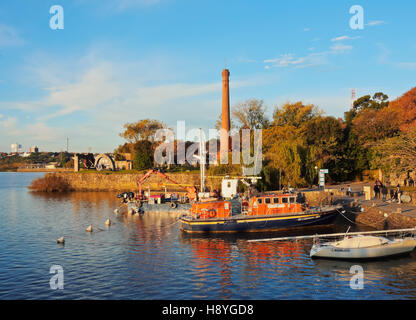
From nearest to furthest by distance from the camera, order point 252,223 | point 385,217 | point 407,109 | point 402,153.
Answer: point 385,217
point 252,223
point 402,153
point 407,109

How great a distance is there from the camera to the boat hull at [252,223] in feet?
107

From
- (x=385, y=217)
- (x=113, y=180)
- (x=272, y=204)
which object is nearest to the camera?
(x=385, y=217)

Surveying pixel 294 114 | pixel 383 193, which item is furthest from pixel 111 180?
pixel 383 193

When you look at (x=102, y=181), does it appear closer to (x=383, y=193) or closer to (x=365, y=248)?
(x=383, y=193)

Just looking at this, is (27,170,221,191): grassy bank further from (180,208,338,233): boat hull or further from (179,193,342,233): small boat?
(180,208,338,233): boat hull

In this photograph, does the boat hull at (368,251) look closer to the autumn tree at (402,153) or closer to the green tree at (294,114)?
the autumn tree at (402,153)

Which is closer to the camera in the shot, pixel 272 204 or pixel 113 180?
pixel 272 204

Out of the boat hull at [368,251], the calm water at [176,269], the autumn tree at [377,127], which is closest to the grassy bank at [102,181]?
the autumn tree at [377,127]

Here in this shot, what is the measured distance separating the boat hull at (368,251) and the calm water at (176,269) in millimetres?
572

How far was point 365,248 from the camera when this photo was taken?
23438 millimetres

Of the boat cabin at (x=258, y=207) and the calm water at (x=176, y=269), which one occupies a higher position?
the boat cabin at (x=258, y=207)

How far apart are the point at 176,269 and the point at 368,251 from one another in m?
12.5
